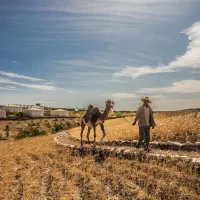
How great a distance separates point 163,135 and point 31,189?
13546mm

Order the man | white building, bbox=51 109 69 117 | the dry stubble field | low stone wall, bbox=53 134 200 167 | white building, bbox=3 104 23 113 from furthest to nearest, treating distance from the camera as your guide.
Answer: white building, bbox=3 104 23 113, white building, bbox=51 109 69 117, the man, low stone wall, bbox=53 134 200 167, the dry stubble field

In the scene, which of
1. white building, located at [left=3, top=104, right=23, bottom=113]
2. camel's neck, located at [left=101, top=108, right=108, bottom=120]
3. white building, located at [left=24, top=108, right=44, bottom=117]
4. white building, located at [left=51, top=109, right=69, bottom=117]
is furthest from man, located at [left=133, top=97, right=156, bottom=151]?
white building, located at [left=3, top=104, right=23, bottom=113]

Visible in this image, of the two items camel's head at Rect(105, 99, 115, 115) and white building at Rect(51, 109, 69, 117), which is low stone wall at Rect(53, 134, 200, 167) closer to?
camel's head at Rect(105, 99, 115, 115)


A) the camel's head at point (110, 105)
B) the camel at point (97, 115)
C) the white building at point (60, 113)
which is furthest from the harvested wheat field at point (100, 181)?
the white building at point (60, 113)

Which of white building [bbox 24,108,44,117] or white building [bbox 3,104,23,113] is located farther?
white building [bbox 3,104,23,113]

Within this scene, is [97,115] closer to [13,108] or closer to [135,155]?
[135,155]

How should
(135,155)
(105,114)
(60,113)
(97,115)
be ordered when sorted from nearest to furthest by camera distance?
(135,155), (105,114), (97,115), (60,113)

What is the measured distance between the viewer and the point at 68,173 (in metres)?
13.3

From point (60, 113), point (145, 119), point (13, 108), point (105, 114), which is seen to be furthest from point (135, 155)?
point (13, 108)

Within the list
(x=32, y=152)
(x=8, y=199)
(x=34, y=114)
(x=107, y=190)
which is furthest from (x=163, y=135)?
(x=34, y=114)

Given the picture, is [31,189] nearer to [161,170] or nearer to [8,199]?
[8,199]

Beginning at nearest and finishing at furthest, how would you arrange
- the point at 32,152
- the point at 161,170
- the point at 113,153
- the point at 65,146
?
the point at 161,170, the point at 113,153, the point at 32,152, the point at 65,146

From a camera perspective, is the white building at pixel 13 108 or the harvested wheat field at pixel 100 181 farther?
the white building at pixel 13 108

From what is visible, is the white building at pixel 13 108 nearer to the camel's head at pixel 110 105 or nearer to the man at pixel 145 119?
the camel's head at pixel 110 105
